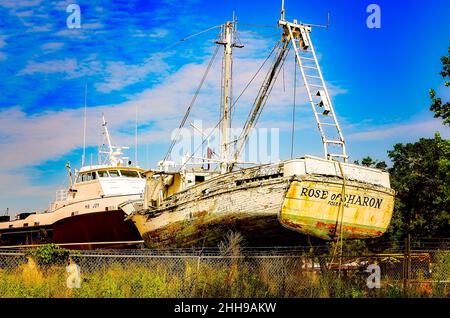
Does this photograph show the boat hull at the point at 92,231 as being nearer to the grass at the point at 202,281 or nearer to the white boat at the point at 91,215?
the white boat at the point at 91,215

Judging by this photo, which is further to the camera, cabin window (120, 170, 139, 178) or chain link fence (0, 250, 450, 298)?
cabin window (120, 170, 139, 178)

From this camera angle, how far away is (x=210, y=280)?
42.4ft

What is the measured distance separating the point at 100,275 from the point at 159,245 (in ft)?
25.2

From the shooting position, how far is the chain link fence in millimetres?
12312

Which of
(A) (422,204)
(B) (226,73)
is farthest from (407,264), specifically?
(A) (422,204)

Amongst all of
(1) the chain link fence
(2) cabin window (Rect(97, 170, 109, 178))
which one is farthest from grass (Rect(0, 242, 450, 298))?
(2) cabin window (Rect(97, 170, 109, 178))

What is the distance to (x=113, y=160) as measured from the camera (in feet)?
107

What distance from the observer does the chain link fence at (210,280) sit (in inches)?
485

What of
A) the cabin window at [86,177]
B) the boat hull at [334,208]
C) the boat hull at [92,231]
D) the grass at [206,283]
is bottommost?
→ the grass at [206,283]

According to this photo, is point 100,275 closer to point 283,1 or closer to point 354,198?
point 354,198

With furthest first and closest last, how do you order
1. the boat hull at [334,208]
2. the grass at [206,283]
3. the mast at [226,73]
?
the mast at [226,73]
the boat hull at [334,208]
the grass at [206,283]

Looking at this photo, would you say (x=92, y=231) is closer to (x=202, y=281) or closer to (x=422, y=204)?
(x=202, y=281)

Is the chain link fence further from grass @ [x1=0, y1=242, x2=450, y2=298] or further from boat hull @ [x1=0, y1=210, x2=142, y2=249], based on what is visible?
boat hull @ [x1=0, y1=210, x2=142, y2=249]

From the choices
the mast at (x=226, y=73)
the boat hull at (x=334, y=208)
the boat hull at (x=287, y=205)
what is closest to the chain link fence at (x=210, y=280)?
the boat hull at (x=334, y=208)
